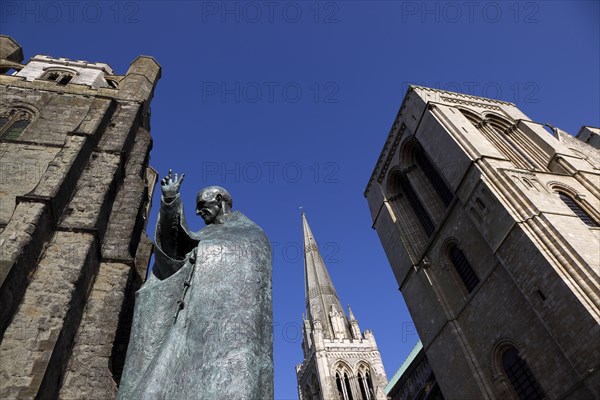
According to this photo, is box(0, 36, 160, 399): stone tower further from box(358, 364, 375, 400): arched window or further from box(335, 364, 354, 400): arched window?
box(358, 364, 375, 400): arched window

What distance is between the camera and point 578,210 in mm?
11930

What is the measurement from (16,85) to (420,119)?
14113 mm

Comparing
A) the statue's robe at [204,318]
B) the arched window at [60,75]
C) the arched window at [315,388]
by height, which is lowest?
the statue's robe at [204,318]

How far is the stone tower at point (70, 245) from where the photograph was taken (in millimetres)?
4371

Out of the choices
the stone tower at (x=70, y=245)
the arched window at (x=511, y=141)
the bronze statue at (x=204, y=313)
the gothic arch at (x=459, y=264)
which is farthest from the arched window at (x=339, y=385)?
the bronze statue at (x=204, y=313)

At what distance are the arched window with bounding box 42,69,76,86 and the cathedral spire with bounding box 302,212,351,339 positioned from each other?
89.2ft

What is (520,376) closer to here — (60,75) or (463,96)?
(463,96)

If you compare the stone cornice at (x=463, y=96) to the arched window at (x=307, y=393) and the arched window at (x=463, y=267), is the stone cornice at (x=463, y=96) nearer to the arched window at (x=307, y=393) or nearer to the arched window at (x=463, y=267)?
the arched window at (x=463, y=267)

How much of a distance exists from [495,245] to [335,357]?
23.5m

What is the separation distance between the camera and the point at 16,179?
711 cm

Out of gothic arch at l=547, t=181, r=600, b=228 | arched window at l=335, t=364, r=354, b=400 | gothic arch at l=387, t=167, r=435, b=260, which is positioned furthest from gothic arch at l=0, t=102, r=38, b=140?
arched window at l=335, t=364, r=354, b=400

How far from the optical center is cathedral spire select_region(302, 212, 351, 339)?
3503cm

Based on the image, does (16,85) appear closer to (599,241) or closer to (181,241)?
(181,241)

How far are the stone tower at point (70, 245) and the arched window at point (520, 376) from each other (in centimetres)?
997
